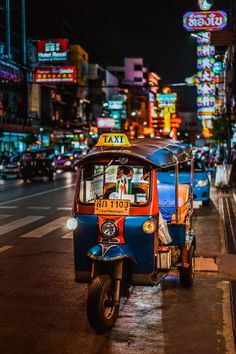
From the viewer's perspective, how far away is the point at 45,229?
47.4 feet

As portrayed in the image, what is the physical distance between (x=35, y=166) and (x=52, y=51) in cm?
963

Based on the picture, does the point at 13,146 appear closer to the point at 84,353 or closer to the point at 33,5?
the point at 33,5

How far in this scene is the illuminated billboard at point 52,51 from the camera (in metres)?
39.2

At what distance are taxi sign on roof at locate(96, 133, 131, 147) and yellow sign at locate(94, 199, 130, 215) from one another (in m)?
0.78

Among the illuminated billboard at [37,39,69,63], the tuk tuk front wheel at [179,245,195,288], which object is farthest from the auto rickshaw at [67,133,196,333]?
the illuminated billboard at [37,39,69,63]

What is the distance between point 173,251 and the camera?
7.97m

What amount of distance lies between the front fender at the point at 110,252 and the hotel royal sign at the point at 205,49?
27546 mm

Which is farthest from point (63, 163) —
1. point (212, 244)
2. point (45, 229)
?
point (212, 244)

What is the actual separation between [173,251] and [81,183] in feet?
5.85

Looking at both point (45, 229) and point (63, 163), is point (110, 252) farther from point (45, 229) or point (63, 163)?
point (63, 163)

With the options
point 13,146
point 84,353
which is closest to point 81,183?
point 84,353

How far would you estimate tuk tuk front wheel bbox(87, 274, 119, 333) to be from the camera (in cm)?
606

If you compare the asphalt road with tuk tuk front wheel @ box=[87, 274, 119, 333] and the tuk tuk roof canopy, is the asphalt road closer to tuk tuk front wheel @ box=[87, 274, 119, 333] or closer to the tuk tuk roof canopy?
tuk tuk front wheel @ box=[87, 274, 119, 333]

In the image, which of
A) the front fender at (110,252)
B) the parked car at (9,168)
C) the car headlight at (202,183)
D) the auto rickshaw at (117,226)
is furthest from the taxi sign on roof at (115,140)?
the parked car at (9,168)
